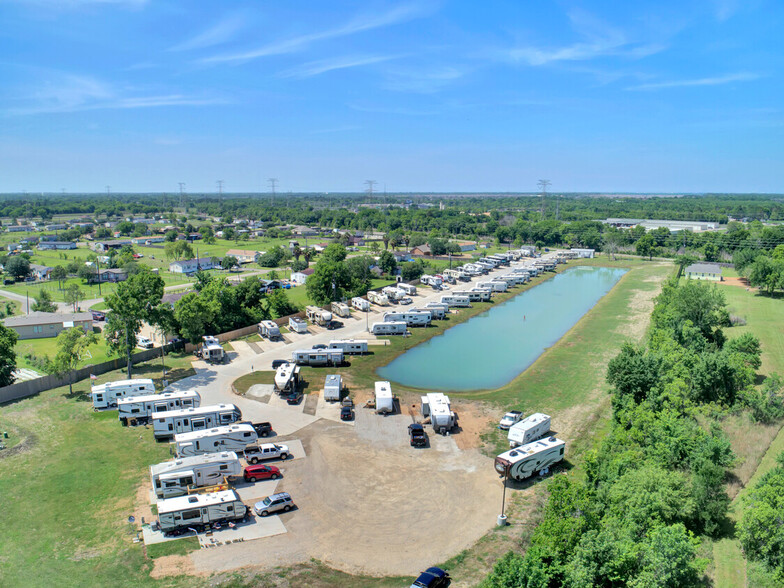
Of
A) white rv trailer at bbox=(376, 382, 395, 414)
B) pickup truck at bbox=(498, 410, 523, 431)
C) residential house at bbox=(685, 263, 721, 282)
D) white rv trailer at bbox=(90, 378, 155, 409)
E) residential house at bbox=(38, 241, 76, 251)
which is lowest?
pickup truck at bbox=(498, 410, 523, 431)

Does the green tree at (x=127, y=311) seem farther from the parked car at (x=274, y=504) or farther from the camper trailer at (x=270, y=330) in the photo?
the parked car at (x=274, y=504)

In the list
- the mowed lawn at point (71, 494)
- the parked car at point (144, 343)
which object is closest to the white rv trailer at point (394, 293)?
the parked car at point (144, 343)

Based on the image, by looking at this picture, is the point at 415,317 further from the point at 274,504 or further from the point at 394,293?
the point at 274,504

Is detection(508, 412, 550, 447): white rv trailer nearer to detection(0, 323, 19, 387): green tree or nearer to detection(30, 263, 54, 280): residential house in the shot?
detection(0, 323, 19, 387): green tree

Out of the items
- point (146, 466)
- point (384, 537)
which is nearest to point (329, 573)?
point (384, 537)

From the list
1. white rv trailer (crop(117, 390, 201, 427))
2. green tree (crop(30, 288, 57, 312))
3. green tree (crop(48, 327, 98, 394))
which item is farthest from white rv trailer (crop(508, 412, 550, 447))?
green tree (crop(30, 288, 57, 312))

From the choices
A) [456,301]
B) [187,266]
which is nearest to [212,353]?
[456,301]
